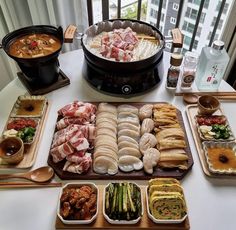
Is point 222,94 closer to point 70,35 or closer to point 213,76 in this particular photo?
point 213,76

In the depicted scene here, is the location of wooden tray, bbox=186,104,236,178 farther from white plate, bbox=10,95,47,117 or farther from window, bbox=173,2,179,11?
window, bbox=173,2,179,11

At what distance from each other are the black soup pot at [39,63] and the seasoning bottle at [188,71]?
2.08 feet

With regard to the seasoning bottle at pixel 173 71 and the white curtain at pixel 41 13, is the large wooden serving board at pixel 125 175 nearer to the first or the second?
the seasoning bottle at pixel 173 71

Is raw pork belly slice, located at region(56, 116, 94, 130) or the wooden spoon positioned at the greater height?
raw pork belly slice, located at region(56, 116, 94, 130)

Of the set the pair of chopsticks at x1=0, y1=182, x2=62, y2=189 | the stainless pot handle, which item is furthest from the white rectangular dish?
the stainless pot handle

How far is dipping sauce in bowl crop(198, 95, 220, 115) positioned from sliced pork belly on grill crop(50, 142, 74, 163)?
2.02 feet

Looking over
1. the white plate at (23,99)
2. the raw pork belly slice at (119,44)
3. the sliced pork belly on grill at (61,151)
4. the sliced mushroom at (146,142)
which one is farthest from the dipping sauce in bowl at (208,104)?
the white plate at (23,99)

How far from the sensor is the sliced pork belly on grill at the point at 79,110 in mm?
1154

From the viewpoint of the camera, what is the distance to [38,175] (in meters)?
1.01

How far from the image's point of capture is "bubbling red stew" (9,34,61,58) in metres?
1.27

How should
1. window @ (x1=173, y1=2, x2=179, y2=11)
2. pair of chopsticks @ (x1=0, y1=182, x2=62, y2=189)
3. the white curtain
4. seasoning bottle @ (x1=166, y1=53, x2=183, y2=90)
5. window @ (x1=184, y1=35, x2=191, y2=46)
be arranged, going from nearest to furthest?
pair of chopsticks @ (x1=0, y1=182, x2=62, y2=189) → seasoning bottle @ (x1=166, y1=53, x2=183, y2=90) → the white curtain → window @ (x1=173, y1=2, x2=179, y2=11) → window @ (x1=184, y1=35, x2=191, y2=46)

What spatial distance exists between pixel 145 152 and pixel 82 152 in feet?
0.81

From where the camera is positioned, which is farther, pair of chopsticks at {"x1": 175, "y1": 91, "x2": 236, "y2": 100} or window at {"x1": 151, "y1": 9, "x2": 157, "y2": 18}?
window at {"x1": 151, "y1": 9, "x2": 157, "y2": 18}

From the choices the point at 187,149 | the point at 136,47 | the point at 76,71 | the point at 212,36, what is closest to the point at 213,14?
the point at 212,36
